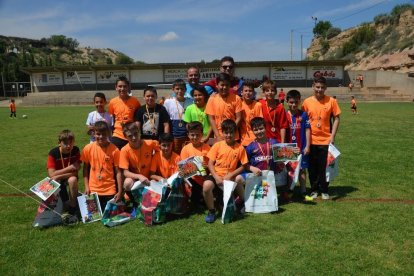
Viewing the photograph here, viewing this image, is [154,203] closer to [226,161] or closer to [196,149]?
[196,149]

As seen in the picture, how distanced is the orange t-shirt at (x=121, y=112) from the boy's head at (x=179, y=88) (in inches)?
28.8

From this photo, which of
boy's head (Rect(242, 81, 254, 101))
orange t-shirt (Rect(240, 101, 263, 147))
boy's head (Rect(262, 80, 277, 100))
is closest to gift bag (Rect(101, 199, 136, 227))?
orange t-shirt (Rect(240, 101, 263, 147))

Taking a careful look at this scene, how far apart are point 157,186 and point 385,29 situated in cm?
6707

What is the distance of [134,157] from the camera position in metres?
5.09

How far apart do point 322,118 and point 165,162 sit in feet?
8.68

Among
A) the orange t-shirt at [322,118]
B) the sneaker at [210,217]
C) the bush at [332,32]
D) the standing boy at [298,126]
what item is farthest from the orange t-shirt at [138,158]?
the bush at [332,32]

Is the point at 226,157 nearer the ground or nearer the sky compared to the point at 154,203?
nearer the sky

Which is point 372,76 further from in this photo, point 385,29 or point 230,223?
point 230,223

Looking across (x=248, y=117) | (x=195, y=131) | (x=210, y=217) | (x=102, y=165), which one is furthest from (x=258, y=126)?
(x=102, y=165)

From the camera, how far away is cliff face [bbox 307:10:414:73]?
44.5 metres

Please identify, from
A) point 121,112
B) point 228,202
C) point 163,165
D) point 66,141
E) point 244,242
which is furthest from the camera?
point 121,112

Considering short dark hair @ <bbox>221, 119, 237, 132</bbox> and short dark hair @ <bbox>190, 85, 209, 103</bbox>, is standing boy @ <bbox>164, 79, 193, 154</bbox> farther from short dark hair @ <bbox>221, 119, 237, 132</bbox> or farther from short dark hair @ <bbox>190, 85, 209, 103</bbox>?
short dark hair @ <bbox>221, 119, 237, 132</bbox>

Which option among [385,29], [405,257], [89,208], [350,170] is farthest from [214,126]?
[385,29]

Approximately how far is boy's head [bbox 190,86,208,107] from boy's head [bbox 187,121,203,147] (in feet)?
1.73
